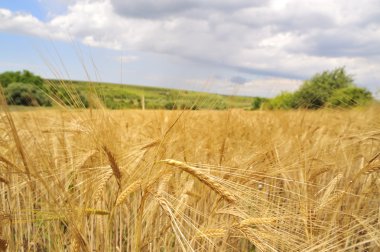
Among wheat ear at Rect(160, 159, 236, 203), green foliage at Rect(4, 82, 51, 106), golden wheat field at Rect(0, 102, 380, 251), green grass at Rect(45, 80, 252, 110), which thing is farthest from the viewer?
green foliage at Rect(4, 82, 51, 106)

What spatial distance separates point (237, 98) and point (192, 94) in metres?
1.44

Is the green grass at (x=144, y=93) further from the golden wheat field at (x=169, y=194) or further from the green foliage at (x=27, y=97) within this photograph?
the green foliage at (x=27, y=97)

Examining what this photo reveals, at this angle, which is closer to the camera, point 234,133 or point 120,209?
point 120,209

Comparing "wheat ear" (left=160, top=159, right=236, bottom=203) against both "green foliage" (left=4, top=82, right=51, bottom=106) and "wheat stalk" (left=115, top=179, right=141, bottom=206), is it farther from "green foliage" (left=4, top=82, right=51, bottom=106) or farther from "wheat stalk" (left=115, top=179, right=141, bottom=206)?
"green foliage" (left=4, top=82, right=51, bottom=106)

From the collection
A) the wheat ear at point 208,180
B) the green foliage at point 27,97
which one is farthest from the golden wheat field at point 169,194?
the green foliage at point 27,97

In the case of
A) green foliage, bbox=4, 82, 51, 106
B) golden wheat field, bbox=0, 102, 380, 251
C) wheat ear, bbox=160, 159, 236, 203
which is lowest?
golden wheat field, bbox=0, 102, 380, 251

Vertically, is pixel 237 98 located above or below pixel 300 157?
above

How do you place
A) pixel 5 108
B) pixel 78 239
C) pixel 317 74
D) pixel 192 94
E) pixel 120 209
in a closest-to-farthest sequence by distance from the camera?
1. pixel 5 108
2. pixel 78 239
3. pixel 192 94
4. pixel 120 209
5. pixel 317 74

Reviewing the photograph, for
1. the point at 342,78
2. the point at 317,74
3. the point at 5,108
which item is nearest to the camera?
the point at 5,108

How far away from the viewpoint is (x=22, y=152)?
96cm

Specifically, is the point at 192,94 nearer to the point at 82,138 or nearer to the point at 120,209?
the point at 82,138

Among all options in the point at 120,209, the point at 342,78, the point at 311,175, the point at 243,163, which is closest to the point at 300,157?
the point at 311,175

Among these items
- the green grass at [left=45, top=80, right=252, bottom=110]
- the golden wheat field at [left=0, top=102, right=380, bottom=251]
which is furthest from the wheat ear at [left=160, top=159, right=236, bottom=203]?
the green grass at [left=45, top=80, right=252, bottom=110]

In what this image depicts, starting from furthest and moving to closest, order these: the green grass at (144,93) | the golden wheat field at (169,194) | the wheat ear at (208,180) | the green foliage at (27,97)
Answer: the green foliage at (27,97), the green grass at (144,93), the golden wheat field at (169,194), the wheat ear at (208,180)
